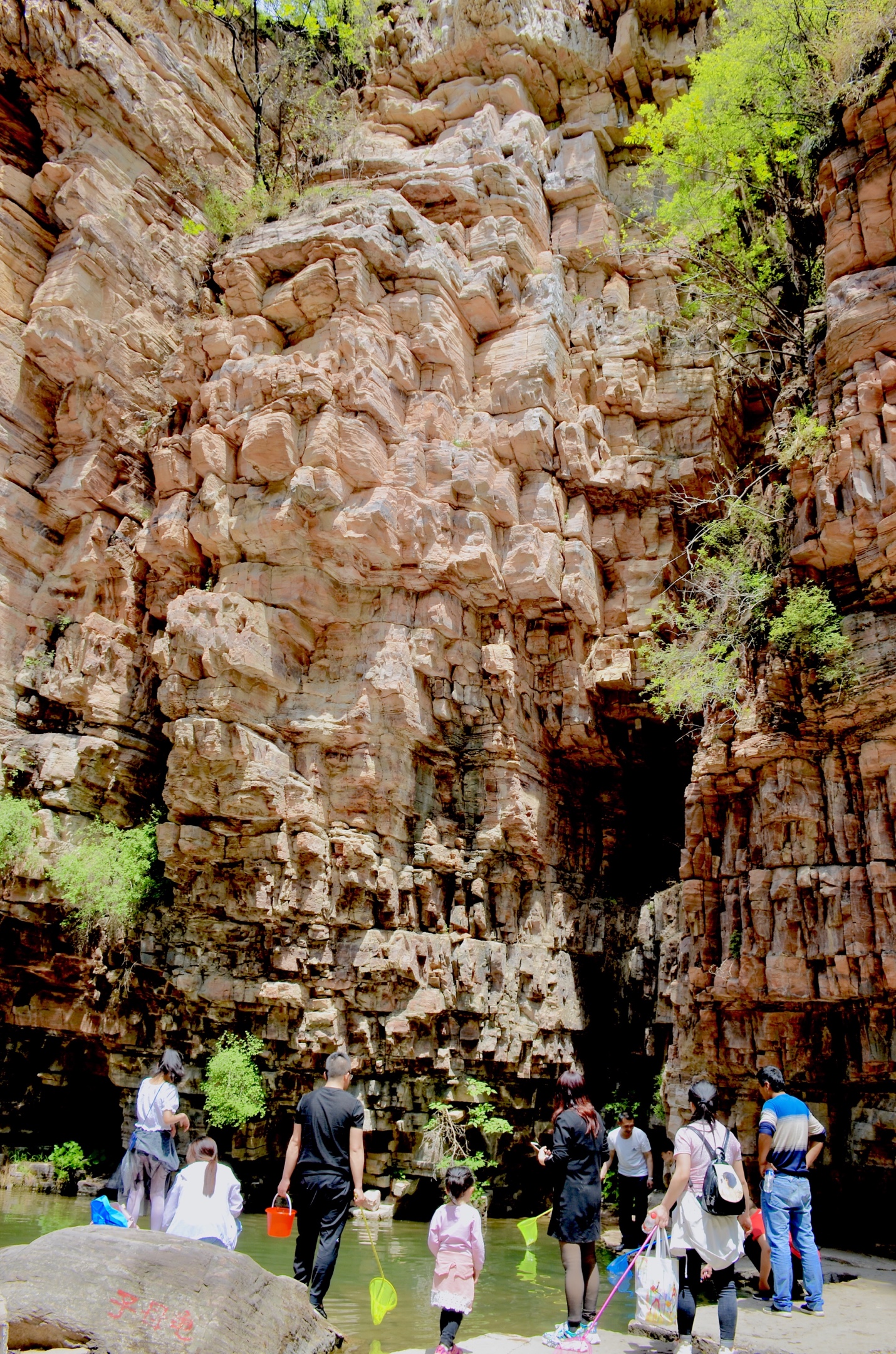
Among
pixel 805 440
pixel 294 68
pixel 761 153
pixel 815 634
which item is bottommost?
pixel 815 634

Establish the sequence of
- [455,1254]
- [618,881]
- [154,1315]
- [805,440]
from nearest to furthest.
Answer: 1. [154,1315]
2. [455,1254]
3. [805,440]
4. [618,881]

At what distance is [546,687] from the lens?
→ 17.3 metres

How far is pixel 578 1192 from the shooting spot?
6.20 metres

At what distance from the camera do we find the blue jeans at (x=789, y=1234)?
674cm

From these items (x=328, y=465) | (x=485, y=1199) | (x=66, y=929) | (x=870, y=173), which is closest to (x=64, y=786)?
(x=66, y=929)

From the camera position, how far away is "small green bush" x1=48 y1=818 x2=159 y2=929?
14.9 m

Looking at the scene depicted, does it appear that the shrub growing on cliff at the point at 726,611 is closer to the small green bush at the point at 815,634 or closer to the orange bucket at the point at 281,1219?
the small green bush at the point at 815,634

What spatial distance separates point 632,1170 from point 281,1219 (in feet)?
13.3

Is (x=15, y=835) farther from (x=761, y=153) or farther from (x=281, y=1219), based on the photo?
(x=761, y=153)

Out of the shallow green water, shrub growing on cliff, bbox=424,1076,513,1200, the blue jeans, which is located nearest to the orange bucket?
the shallow green water

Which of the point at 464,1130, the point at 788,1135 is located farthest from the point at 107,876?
the point at 788,1135

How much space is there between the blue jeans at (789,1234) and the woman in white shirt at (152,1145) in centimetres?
470

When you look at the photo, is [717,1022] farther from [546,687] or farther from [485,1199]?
[546,687]

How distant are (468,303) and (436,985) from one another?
13200 millimetres
